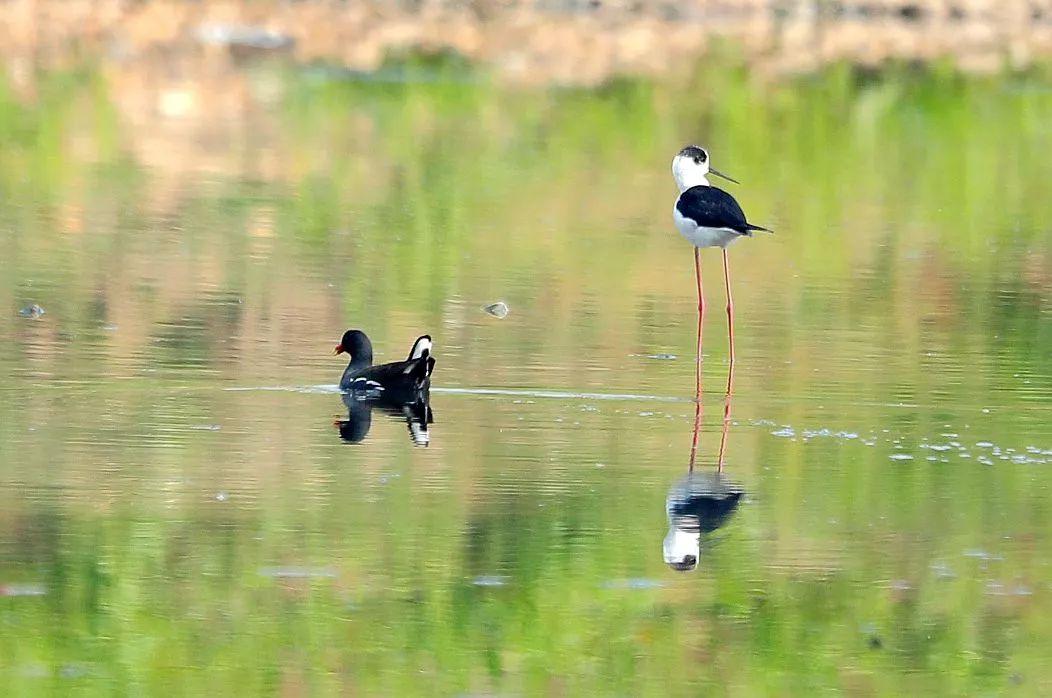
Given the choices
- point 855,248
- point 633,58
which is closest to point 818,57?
point 633,58

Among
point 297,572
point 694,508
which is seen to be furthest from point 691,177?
point 297,572

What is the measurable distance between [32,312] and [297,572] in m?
4.59

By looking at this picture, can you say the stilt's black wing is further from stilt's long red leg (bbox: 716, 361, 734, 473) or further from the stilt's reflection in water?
the stilt's reflection in water

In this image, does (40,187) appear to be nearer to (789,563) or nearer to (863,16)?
(789,563)

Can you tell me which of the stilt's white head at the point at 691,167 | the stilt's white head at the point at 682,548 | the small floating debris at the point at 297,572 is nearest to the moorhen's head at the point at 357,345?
the stilt's white head at the point at 691,167

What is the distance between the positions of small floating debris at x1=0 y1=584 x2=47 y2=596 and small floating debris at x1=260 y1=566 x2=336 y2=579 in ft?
1.91

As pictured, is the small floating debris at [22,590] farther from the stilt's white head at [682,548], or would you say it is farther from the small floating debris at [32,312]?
the small floating debris at [32,312]

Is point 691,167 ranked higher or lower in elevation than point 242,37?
lower

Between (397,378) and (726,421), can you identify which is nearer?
(726,421)

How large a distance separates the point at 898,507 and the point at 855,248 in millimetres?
7316

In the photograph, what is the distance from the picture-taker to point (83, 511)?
6.78 meters

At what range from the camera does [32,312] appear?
34.4ft

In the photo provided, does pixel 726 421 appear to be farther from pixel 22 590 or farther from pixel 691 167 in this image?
pixel 22 590

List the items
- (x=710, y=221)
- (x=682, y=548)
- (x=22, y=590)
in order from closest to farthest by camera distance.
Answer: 1. (x=22, y=590)
2. (x=682, y=548)
3. (x=710, y=221)
